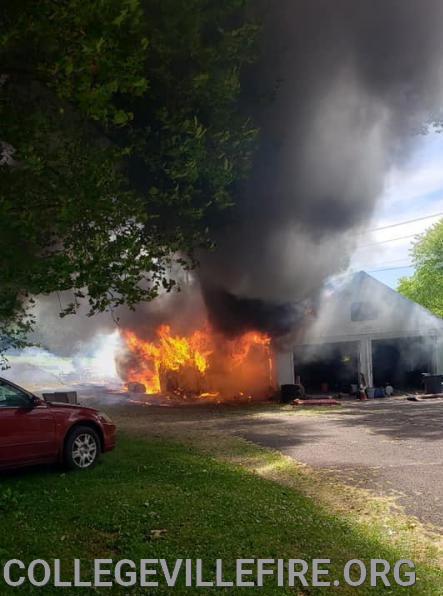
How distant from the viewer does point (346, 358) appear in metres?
25.8

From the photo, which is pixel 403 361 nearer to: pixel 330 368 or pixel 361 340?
pixel 330 368

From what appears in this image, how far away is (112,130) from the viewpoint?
764cm

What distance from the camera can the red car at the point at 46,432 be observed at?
6.82 metres

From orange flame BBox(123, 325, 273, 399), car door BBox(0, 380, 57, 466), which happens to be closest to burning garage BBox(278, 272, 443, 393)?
orange flame BBox(123, 325, 273, 399)

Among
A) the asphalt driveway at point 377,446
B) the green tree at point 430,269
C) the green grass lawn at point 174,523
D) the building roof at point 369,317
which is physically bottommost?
the asphalt driveway at point 377,446

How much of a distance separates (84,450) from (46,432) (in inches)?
27.4

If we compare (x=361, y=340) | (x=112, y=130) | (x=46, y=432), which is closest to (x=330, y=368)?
(x=361, y=340)

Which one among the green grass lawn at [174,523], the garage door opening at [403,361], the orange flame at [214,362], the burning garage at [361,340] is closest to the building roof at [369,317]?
the burning garage at [361,340]

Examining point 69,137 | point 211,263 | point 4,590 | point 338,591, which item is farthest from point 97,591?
point 211,263

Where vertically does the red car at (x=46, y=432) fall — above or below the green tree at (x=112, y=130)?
below

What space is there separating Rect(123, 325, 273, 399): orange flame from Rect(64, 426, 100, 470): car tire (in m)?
15.0

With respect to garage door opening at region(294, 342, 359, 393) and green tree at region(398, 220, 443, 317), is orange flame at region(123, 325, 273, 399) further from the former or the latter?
green tree at region(398, 220, 443, 317)

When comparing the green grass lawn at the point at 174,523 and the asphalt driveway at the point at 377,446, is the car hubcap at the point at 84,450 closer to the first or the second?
the green grass lawn at the point at 174,523

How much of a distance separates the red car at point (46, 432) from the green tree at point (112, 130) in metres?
1.67
